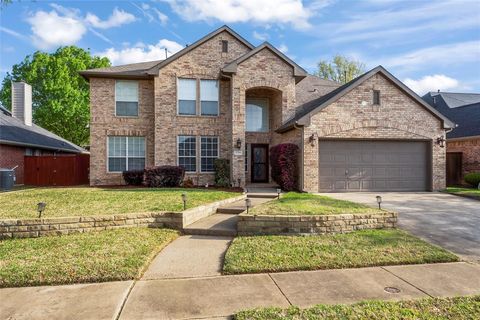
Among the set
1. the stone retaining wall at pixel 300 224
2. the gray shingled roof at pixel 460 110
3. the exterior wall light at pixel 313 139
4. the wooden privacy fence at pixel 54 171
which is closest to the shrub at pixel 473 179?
the gray shingled roof at pixel 460 110

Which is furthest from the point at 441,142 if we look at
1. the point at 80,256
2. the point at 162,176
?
the point at 80,256

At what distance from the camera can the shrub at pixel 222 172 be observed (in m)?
14.4

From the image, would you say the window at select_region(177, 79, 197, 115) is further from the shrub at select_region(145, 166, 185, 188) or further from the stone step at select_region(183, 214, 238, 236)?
the stone step at select_region(183, 214, 238, 236)

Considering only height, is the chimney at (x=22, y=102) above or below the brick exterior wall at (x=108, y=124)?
above

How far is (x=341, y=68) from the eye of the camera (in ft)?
116

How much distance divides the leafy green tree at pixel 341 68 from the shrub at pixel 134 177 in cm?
2859

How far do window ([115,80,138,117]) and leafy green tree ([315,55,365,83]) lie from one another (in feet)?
88.7

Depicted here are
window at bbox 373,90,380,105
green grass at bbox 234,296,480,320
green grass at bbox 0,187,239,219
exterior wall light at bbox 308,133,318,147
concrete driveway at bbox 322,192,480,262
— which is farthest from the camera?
window at bbox 373,90,380,105

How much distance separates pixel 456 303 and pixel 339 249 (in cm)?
205

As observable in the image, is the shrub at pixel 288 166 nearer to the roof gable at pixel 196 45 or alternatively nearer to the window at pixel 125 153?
the roof gable at pixel 196 45

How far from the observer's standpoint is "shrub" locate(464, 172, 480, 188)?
1517 cm

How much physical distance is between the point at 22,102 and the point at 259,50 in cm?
1678

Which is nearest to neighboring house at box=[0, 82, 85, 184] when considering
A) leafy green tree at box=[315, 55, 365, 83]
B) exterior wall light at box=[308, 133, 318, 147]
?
exterior wall light at box=[308, 133, 318, 147]

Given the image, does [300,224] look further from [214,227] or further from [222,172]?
[222,172]
